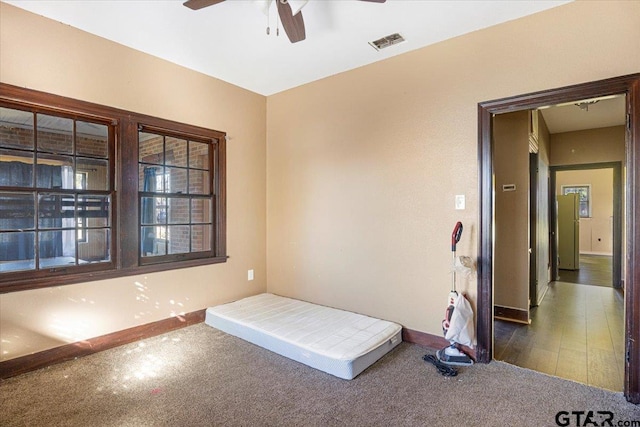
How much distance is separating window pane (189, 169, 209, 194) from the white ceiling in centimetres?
115

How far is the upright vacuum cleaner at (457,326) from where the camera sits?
262 centimetres

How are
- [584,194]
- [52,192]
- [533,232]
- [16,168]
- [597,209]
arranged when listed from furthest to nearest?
1. [584,194]
2. [597,209]
3. [533,232]
4. [52,192]
5. [16,168]

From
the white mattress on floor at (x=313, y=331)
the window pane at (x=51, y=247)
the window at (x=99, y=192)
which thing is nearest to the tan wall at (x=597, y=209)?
the white mattress on floor at (x=313, y=331)

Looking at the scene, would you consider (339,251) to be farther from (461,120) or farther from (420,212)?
(461,120)

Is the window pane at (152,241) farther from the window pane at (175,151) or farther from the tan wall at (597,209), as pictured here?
the tan wall at (597,209)

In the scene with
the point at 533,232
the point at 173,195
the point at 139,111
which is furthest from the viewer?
the point at 533,232

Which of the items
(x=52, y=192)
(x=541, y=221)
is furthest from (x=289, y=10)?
(x=541, y=221)

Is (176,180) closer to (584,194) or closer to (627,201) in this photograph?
(627,201)

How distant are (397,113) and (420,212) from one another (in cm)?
101

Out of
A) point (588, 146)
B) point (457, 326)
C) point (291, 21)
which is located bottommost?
point (457, 326)

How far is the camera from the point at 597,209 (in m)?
9.30

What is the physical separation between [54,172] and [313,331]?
2.62m

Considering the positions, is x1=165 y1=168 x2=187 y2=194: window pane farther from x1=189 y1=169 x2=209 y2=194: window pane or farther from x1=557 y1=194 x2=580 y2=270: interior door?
x1=557 y1=194 x2=580 y2=270: interior door

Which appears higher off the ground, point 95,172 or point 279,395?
point 95,172
